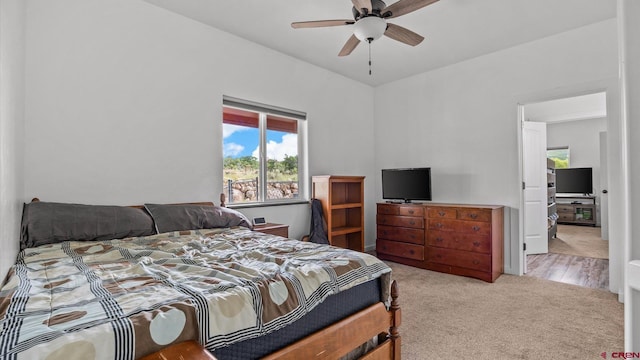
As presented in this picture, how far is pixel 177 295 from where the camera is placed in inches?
43.3

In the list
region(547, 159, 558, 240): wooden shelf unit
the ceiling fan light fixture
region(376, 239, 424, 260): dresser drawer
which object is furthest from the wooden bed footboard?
region(547, 159, 558, 240): wooden shelf unit

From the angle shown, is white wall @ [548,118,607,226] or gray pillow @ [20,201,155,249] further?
white wall @ [548,118,607,226]

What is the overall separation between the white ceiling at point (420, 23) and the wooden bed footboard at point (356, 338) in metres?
2.58

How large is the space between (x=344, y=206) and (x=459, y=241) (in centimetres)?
146

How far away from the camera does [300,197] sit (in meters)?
4.13

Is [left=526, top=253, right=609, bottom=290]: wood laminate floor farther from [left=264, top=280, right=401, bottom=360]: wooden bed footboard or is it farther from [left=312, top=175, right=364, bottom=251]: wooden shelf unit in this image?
[left=264, top=280, right=401, bottom=360]: wooden bed footboard

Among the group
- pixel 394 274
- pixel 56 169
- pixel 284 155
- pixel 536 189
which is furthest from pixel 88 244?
pixel 536 189

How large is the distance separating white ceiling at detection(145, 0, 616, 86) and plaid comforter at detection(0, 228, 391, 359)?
2215mm

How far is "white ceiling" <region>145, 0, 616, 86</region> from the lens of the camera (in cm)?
283

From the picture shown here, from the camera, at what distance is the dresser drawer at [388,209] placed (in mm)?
4242

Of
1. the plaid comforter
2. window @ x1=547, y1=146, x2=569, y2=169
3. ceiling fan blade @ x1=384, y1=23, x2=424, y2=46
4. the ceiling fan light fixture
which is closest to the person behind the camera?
the plaid comforter

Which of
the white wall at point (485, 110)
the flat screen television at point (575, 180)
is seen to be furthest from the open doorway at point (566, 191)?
the white wall at point (485, 110)

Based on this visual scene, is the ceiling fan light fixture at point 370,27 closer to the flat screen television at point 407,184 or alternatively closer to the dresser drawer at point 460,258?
the flat screen television at point 407,184

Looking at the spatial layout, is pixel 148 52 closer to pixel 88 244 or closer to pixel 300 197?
pixel 88 244
